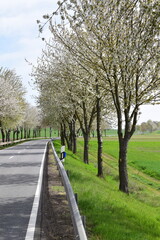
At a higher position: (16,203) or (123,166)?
(123,166)

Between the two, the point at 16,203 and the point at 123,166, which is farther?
the point at 123,166

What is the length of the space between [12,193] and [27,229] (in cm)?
357

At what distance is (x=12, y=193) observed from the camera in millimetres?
8977

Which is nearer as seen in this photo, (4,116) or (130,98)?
(130,98)

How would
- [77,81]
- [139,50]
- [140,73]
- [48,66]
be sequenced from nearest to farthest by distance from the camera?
[139,50] < [140,73] < [77,81] < [48,66]

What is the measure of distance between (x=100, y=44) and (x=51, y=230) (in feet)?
28.6

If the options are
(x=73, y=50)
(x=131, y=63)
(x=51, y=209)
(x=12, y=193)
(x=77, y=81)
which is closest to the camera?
(x=51, y=209)

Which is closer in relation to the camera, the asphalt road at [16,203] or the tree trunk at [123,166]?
the asphalt road at [16,203]

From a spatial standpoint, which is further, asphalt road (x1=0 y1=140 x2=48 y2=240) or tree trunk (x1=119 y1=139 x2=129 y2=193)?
tree trunk (x1=119 y1=139 x2=129 y2=193)

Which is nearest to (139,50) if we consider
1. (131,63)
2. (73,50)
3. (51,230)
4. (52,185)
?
(131,63)

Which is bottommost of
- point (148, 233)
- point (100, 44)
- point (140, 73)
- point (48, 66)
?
point (148, 233)

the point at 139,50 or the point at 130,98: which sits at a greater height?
the point at 139,50

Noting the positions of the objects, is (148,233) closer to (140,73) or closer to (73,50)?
(140,73)

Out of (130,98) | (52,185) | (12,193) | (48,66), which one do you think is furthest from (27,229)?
(48,66)
